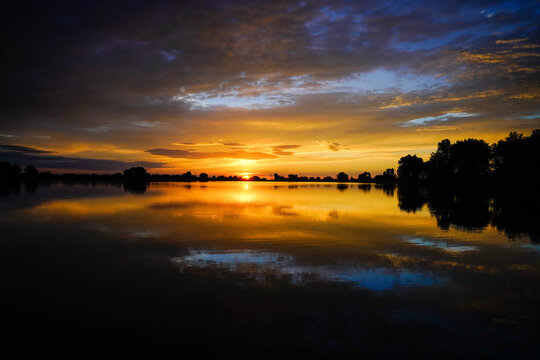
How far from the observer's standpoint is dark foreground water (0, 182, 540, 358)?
23.2ft

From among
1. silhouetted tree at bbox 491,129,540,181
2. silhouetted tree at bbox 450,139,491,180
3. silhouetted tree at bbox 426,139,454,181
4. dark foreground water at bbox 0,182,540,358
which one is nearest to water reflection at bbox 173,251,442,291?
dark foreground water at bbox 0,182,540,358

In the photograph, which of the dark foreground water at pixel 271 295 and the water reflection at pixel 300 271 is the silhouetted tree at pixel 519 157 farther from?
the water reflection at pixel 300 271

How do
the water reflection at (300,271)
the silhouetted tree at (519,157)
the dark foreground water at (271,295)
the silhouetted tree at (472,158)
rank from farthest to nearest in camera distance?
the silhouetted tree at (472,158), the silhouetted tree at (519,157), the water reflection at (300,271), the dark foreground water at (271,295)

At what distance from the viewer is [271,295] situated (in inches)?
381

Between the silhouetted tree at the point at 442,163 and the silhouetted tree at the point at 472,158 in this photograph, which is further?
the silhouetted tree at the point at 442,163

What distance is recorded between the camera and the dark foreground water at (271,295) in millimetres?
7062

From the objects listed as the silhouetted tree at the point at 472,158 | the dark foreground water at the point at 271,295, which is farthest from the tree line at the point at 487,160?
Result: the dark foreground water at the point at 271,295

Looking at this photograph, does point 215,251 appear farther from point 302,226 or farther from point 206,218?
point 206,218

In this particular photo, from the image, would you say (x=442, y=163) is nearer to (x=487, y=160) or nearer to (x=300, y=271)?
(x=487, y=160)

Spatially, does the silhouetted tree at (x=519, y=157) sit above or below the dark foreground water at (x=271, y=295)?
above

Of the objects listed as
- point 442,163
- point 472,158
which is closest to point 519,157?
point 472,158

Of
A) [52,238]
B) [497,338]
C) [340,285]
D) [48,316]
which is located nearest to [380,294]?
[340,285]

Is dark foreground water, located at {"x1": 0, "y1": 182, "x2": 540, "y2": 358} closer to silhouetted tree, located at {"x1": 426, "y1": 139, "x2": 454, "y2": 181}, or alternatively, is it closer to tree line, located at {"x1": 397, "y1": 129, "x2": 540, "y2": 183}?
tree line, located at {"x1": 397, "y1": 129, "x2": 540, "y2": 183}

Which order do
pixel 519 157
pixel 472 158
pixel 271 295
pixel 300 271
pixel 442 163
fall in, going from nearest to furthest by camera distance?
pixel 271 295 → pixel 300 271 → pixel 519 157 → pixel 472 158 → pixel 442 163
